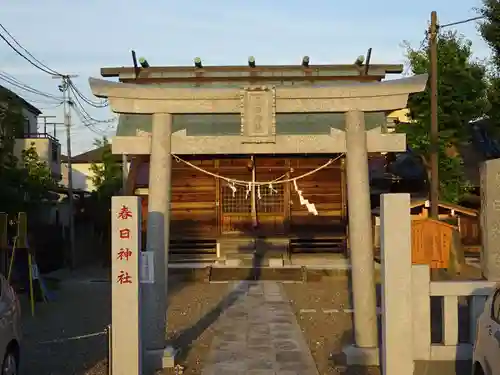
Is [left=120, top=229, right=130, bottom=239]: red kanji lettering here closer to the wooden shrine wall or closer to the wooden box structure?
the wooden box structure

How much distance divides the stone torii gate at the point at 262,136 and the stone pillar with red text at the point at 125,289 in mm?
1241

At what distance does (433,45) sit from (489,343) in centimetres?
1378

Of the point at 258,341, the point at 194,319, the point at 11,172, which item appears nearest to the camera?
the point at 258,341

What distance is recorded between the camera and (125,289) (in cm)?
785

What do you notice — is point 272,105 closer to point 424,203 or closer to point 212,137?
point 212,137

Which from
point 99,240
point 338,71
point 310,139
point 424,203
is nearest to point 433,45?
point 338,71

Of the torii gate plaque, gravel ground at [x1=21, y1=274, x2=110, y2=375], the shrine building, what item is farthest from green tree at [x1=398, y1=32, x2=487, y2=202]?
the torii gate plaque

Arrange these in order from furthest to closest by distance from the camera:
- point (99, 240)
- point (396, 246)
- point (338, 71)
Answer: 1. point (99, 240)
2. point (338, 71)
3. point (396, 246)

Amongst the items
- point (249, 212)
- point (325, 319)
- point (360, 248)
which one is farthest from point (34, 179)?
point (360, 248)

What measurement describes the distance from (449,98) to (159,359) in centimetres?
1618

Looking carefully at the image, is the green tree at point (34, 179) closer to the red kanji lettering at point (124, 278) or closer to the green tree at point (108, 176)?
the green tree at point (108, 176)

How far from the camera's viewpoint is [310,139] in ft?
31.4

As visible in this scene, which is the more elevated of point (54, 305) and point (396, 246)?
point (396, 246)

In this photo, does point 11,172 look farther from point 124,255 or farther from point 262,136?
point 124,255
